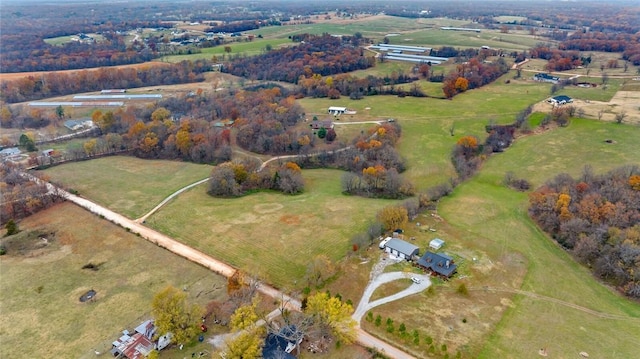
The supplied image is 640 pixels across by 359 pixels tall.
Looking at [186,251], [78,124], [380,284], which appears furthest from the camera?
[78,124]

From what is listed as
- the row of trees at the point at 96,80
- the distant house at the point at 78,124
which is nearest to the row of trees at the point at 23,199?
the distant house at the point at 78,124

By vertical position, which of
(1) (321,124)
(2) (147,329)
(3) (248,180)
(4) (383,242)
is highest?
(1) (321,124)

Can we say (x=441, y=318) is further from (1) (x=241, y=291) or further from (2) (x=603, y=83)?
(2) (x=603, y=83)

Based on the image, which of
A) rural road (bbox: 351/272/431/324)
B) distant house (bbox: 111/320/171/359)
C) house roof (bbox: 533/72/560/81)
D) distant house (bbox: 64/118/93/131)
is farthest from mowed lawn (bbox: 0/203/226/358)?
house roof (bbox: 533/72/560/81)

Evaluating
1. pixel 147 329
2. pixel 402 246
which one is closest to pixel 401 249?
pixel 402 246

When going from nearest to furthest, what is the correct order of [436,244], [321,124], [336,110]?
1. [436,244]
2. [321,124]
3. [336,110]

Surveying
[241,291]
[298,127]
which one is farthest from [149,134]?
[241,291]

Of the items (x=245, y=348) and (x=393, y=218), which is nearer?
(x=245, y=348)

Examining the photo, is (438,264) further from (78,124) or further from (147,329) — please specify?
(78,124)

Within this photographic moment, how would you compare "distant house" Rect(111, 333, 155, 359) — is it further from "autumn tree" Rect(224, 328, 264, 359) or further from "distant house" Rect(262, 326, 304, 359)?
"distant house" Rect(262, 326, 304, 359)
